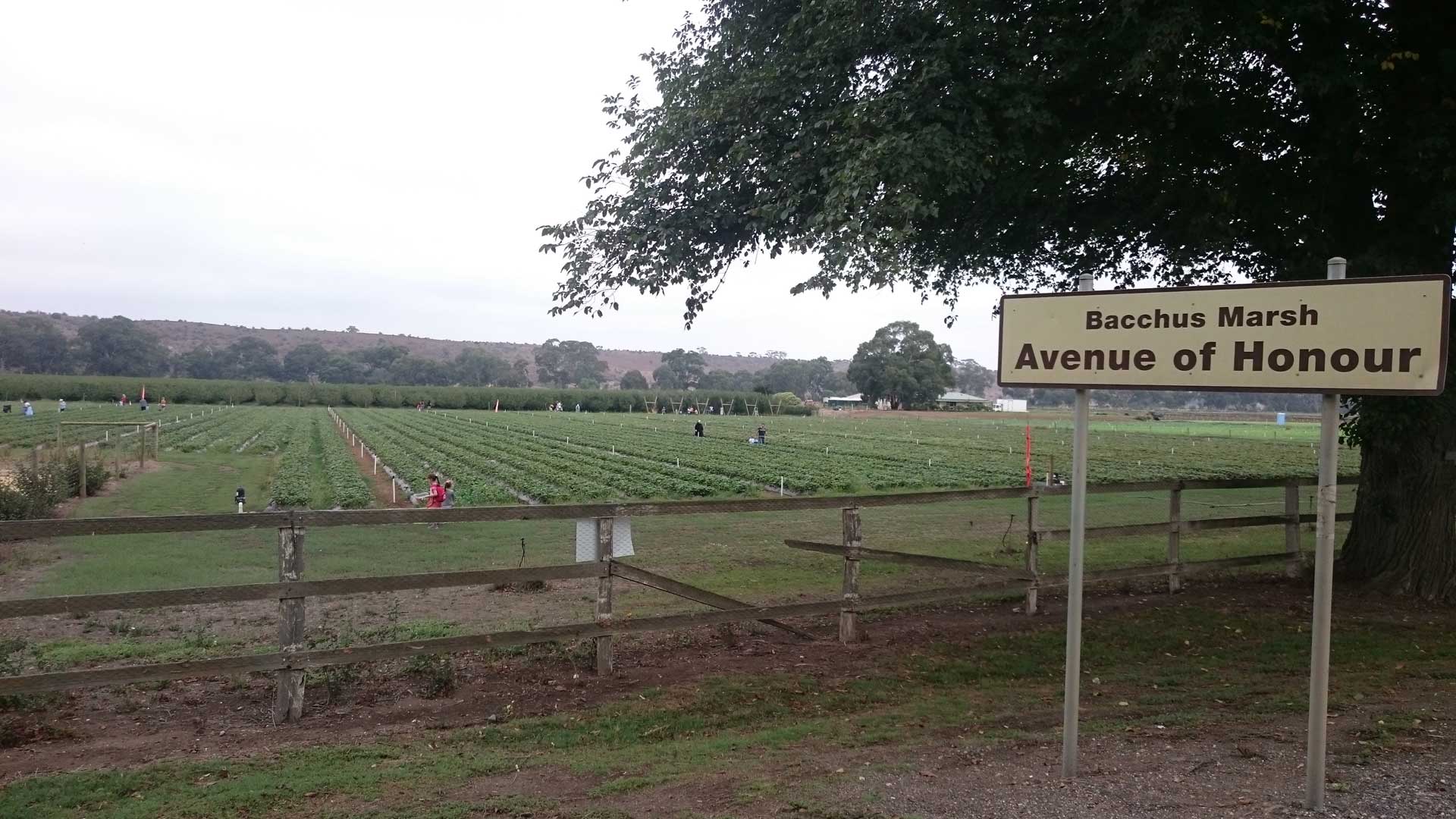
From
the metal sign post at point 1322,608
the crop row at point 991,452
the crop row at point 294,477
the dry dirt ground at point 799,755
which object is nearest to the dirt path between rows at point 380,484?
the crop row at point 294,477

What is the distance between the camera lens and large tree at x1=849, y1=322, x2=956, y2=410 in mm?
134500

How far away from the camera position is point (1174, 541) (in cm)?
1103

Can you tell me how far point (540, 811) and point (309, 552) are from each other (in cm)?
1198

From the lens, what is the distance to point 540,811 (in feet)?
15.2

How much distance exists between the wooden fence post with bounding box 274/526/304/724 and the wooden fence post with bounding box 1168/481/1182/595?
8.80 m

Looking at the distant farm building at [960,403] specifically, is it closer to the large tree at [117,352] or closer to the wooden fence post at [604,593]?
the large tree at [117,352]

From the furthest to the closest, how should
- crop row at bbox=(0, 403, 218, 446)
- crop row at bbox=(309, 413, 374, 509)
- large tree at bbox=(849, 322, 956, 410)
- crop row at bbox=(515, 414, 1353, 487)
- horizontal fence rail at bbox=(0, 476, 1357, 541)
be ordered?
large tree at bbox=(849, 322, 956, 410) → crop row at bbox=(0, 403, 218, 446) → crop row at bbox=(515, 414, 1353, 487) → crop row at bbox=(309, 413, 374, 509) → horizontal fence rail at bbox=(0, 476, 1357, 541)

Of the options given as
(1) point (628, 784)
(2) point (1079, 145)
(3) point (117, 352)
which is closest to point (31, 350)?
(3) point (117, 352)

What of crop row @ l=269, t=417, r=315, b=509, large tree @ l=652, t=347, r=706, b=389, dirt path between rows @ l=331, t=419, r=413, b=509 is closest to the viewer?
crop row @ l=269, t=417, r=315, b=509

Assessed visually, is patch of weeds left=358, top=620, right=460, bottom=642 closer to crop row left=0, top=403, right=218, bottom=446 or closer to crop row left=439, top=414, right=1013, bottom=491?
crop row left=439, top=414, right=1013, bottom=491

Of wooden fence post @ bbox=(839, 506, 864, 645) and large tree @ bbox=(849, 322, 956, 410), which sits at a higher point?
large tree @ bbox=(849, 322, 956, 410)

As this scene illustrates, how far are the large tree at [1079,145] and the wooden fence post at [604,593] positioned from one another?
11.7ft

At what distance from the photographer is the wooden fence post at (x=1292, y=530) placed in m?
11.8

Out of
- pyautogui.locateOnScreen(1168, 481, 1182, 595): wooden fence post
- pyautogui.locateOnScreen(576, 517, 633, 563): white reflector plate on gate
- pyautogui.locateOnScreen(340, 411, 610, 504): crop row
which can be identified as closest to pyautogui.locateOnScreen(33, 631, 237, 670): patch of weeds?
pyautogui.locateOnScreen(576, 517, 633, 563): white reflector plate on gate
